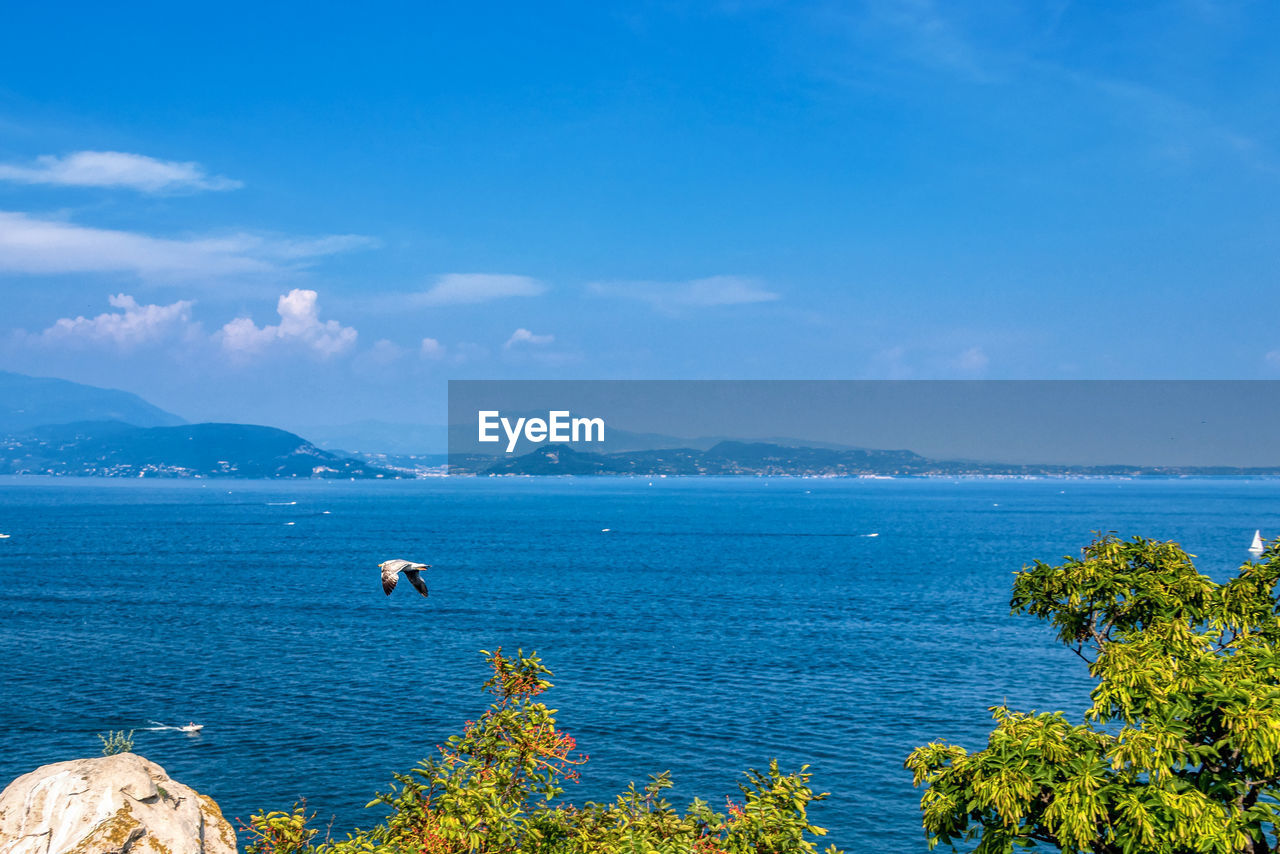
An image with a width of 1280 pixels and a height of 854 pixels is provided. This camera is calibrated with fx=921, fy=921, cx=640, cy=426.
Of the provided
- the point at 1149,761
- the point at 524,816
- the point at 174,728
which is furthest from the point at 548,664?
the point at 1149,761

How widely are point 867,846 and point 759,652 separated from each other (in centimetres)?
4491

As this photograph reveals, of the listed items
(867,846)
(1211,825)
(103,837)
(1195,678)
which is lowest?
(867,846)

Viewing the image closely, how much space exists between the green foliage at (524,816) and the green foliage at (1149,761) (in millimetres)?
3444

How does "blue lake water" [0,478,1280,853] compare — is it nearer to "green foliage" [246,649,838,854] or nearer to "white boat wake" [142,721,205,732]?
"white boat wake" [142,721,205,732]

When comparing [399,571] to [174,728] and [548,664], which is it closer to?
[174,728]

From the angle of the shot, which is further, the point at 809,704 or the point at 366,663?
the point at 366,663

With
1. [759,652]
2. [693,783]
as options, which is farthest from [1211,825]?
[759,652]

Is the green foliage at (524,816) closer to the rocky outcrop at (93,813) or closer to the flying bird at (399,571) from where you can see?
the rocky outcrop at (93,813)

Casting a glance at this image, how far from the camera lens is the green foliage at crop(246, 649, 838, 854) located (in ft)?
62.8

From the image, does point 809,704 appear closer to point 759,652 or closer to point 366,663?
point 759,652

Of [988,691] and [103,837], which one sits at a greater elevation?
[103,837]

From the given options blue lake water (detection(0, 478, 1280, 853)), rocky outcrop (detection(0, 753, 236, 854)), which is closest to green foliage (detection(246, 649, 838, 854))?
rocky outcrop (detection(0, 753, 236, 854))

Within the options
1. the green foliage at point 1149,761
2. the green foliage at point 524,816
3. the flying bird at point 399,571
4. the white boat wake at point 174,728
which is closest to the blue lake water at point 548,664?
the white boat wake at point 174,728

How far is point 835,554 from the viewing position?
604 feet
